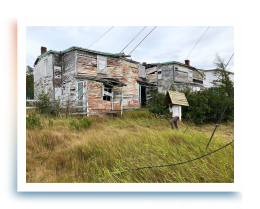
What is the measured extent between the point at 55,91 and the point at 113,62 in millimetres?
6331

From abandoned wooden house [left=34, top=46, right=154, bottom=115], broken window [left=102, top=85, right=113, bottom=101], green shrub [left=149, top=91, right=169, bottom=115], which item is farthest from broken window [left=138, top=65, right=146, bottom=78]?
green shrub [left=149, top=91, right=169, bottom=115]

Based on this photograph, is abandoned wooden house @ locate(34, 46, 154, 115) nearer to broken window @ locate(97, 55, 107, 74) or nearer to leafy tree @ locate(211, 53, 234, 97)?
broken window @ locate(97, 55, 107, 74)

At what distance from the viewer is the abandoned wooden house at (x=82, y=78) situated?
12391 mm

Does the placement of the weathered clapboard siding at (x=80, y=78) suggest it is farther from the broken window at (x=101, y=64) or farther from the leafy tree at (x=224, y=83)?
the leafy tree at (x=224, y=83)

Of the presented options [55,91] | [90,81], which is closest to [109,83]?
[90,81]

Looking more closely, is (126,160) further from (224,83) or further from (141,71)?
(141,71)

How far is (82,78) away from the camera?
12344 mm

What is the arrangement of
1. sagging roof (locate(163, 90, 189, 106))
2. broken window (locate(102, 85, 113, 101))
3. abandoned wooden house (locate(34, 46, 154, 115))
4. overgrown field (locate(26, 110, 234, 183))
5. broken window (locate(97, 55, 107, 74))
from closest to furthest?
overgrown field (locate(26, 110, 234, 183))
sagging roof (locate(163, 90, 189, 106))
abandoned wooden house (locate(34, 46, 154, 115))
broken window (locate(102, 85, 113, 101))
broken window (locate(97, 55, 107, 74))

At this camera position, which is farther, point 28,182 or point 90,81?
point 90,81

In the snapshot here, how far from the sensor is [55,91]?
555 inches

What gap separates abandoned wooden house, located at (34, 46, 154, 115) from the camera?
488 inches

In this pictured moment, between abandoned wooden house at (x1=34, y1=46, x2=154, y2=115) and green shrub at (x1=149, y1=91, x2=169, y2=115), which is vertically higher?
abandoned wooden house at (x1=34, y1=46, x2=154, y2=115)

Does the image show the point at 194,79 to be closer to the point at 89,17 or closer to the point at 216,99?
the point at 216,99

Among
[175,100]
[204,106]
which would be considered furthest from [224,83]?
[175,100]
